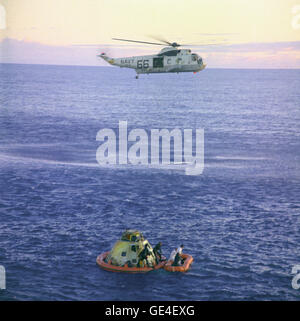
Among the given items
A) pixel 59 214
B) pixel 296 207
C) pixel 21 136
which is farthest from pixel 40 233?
pixel 21 136

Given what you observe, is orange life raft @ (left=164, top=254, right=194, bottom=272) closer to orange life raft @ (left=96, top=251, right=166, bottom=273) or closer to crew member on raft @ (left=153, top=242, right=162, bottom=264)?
orange life raft @ (left=96, top=251, right=166, bottom=273)

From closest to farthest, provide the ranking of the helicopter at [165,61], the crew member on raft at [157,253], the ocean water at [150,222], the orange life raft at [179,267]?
the ocean water at [150,222] < the orange life raft at [179,267] < the crew member on raft at [157,253] < the helicopter at [165,61]

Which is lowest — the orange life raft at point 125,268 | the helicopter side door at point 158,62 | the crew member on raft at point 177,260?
the orange life raft at point 125,268

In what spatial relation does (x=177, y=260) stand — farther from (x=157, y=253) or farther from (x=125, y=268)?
(x=125, y=268)

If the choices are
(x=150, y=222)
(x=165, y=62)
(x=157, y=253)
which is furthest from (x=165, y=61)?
(x=157, y=253)

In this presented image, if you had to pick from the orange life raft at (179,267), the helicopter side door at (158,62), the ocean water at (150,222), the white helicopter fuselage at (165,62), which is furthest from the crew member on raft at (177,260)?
the helicopter side door at (158,62)

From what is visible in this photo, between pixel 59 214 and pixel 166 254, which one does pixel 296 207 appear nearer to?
pixel 166 254

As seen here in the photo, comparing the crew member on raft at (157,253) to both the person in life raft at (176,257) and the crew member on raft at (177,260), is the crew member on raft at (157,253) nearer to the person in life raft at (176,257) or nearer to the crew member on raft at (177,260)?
the person in life raft at (176,257)
